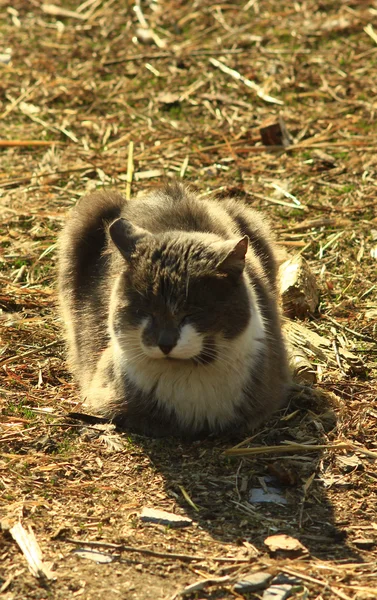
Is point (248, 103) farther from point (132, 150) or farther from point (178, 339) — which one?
point (178, 339)

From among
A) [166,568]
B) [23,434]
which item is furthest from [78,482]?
[166,568]

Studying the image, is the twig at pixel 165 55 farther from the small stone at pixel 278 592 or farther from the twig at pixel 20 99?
the small stone at pixel 278 592

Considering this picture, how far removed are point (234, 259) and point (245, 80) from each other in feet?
18.3

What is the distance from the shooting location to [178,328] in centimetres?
504

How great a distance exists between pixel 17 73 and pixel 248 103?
111 inches

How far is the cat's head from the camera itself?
5.06 metres

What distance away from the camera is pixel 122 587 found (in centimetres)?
412

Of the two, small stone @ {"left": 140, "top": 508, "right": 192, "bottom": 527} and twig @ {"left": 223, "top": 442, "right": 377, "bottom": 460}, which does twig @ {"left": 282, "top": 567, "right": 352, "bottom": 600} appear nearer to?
small stone @ {"left": 140, "top": 508, "right": 192, "bottom": 527}

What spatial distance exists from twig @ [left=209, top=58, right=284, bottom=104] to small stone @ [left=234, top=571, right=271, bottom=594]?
6.63m

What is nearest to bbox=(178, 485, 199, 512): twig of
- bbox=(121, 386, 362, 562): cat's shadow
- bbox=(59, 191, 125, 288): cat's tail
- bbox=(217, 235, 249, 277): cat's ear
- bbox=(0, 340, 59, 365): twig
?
bbox=(121, 386, 362, 562): cat's shadow

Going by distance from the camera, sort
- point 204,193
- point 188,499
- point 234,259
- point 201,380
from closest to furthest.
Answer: point 188,499 < point 234,259 < point 201,380 < point 204,193

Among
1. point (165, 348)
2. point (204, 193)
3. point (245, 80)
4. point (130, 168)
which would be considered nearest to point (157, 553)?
point (165, 348)

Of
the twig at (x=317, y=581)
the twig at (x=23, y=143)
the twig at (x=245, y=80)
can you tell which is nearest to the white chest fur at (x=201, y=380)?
the twig at (x=317, y=581)

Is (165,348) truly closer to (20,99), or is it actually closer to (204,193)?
(204,193)
